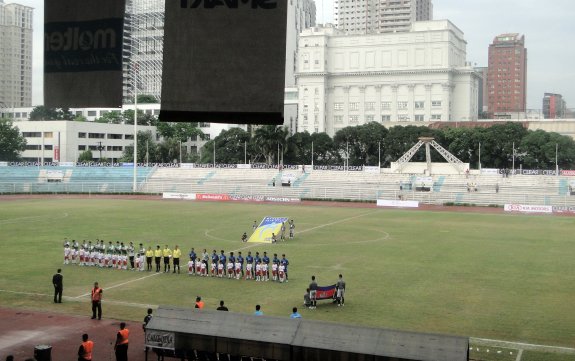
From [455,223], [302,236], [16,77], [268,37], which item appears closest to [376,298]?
[268,37]

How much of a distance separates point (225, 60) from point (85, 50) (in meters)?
3.93

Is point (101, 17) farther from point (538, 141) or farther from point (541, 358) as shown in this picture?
point (538, 141)

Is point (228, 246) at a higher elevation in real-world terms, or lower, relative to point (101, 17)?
lower

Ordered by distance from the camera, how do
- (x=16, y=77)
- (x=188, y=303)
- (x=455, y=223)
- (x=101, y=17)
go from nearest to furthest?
(x=101, y=17) < (x=188, y=303) < (x=455, y=223) < (x=16, y=77)

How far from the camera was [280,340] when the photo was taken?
14.3 m

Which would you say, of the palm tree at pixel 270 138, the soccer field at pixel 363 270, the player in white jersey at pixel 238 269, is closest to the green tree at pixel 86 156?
the palm tree at pixel 270 138

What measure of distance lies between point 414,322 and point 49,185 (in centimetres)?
6617

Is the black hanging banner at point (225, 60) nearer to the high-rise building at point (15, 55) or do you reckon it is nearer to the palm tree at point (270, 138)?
the palm tree at point (270, 138)

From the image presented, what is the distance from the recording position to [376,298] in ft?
77.2

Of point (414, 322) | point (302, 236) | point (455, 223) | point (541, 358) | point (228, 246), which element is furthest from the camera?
point (455, 223)

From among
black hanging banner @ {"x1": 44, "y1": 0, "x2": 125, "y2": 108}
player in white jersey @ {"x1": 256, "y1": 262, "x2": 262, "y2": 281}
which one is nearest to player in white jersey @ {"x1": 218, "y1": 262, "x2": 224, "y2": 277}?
player in white jersey @ {"x1": 256, "y1": 262, "x2": 262, "y2": 281}

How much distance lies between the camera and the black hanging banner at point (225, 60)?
12.1 metres

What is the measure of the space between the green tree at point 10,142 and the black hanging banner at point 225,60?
96311 mm

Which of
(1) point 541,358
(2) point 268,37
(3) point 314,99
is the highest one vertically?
(3) point 314,99
